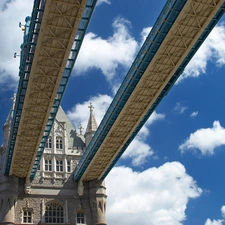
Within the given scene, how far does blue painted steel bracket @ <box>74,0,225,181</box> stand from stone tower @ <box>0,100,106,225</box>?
4.93 meters

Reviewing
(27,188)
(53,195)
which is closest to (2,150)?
(27,188)

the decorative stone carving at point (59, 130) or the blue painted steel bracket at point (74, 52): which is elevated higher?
the decorative stone carving at point (59, 130)

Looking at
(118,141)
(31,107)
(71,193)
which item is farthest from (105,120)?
(71,193)

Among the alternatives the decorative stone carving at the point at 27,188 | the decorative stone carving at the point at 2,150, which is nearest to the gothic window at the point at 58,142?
the decorative stone carving at the point at 2,150

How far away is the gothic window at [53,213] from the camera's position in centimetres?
5197

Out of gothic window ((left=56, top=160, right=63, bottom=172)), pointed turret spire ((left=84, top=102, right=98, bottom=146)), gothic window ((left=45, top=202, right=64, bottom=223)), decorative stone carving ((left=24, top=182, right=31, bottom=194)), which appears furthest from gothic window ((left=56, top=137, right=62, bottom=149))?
gothic window ((left=45, top=202, right=64, bottom=223))

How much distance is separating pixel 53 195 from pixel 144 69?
82.3 ft

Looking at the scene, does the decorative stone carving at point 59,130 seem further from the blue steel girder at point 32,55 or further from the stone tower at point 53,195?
the blue steel girder at point 32,55

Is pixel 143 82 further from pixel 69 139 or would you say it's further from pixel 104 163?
pixel 69 139

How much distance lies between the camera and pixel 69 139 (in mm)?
59719

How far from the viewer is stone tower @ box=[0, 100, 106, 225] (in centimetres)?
5066

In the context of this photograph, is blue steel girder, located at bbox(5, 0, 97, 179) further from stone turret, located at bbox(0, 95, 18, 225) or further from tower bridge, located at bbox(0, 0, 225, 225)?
stone turret, located at bbox(0, 95, 18, 225)

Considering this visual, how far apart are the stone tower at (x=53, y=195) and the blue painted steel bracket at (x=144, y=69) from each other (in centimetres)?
493

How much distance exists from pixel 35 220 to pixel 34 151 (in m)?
9.50
